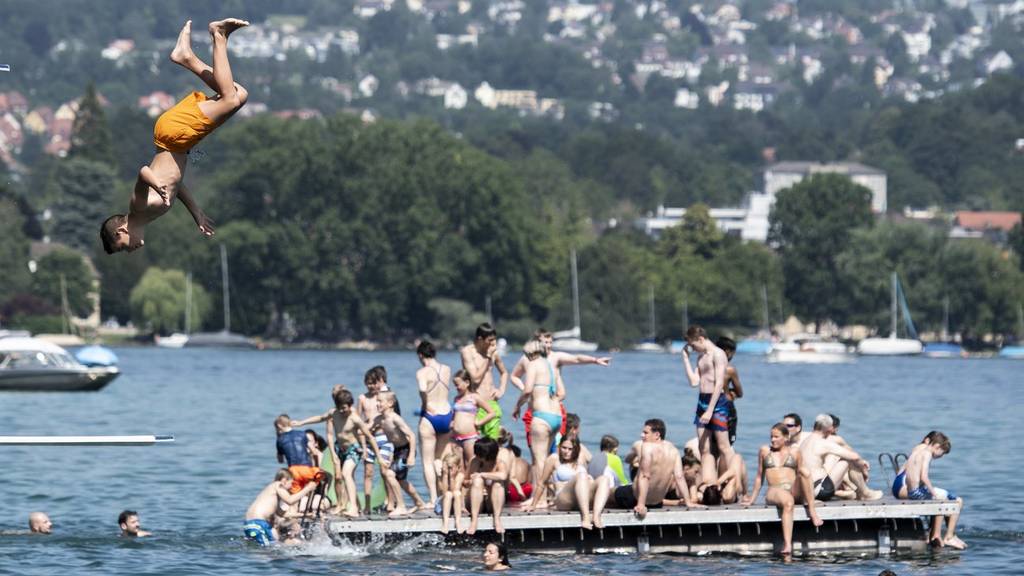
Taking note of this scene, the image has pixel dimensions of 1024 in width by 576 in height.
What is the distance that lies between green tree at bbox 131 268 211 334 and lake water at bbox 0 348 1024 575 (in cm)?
1630

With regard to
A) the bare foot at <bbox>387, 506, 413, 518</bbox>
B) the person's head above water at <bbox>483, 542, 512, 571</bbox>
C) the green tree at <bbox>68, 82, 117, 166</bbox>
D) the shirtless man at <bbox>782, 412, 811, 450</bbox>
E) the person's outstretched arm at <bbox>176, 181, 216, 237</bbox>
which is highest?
the green tree at <bbox>68, 82, 117, 166</bbox>

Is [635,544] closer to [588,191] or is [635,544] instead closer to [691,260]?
[691,260]

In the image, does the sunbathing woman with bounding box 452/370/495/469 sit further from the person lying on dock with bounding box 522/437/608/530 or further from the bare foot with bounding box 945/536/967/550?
the bare foot with bounding box 945/536/967/550

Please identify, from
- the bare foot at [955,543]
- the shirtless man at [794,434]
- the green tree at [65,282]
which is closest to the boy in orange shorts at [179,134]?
the shirtless man at [794,434]

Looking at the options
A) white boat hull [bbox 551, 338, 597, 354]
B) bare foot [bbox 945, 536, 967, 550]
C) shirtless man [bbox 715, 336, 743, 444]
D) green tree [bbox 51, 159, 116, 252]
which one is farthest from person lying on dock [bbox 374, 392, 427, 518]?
green tree [bbox 51, 159, 116, 252]

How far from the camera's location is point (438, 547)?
24141 millimetres

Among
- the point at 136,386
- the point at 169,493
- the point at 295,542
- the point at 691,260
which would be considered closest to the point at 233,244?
the point at 691,260

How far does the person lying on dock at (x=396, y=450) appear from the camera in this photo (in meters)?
24.2

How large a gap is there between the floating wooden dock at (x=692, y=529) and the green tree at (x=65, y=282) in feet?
338

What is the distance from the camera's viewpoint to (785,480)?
2416 cm

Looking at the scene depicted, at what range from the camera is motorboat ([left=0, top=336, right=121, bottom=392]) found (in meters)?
60.8

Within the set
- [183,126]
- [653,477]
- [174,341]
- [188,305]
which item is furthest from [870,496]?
[174,341]

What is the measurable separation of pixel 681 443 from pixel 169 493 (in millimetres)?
15245

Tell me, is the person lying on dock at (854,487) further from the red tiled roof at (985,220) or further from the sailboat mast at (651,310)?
the red tiled roof at (985,220)
